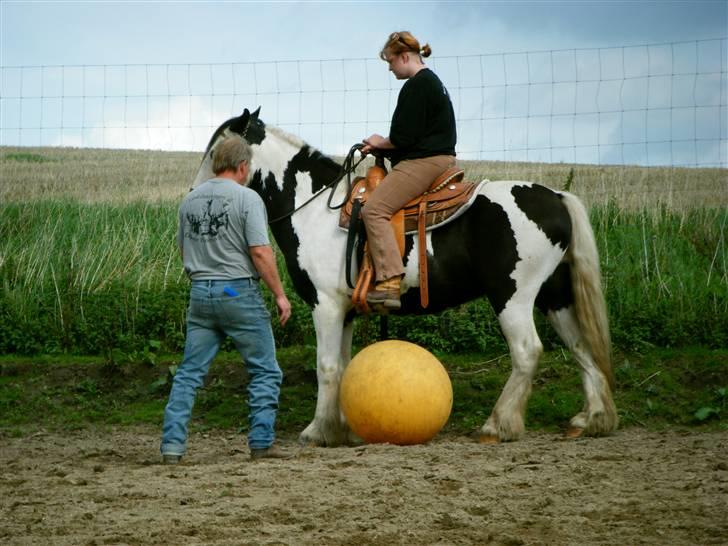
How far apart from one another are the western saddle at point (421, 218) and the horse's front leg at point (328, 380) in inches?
9.0

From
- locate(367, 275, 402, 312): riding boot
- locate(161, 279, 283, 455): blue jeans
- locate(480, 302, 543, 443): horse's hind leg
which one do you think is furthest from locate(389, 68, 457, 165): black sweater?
locate(161, 279, 283, 455): blue jeans

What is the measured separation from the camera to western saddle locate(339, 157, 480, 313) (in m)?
8.09

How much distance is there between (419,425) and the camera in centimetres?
755

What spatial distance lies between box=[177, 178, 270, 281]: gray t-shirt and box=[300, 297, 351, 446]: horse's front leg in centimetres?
123

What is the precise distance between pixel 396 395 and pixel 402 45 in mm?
2678

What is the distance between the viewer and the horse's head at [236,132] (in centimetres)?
866

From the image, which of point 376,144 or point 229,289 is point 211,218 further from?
point 376,144

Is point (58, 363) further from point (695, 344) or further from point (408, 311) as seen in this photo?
point (695, 344)

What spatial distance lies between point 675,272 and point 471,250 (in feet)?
14.7

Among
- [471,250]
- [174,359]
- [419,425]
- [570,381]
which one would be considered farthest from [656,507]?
[174,359]

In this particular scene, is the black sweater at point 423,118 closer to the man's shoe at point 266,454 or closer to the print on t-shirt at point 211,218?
the print on t-shirt at point 211,218

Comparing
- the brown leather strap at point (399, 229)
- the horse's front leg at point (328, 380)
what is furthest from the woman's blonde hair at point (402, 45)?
the horse's front leg at point (328, 380)

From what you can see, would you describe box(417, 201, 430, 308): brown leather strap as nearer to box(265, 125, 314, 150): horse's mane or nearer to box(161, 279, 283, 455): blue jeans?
box(265, 125, 314, 150): horse's mane

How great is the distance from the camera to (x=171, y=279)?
12523 millimetres
